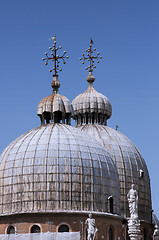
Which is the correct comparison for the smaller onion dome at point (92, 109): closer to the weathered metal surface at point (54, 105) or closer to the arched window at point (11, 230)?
the weathered metal surface at point (54, 105)

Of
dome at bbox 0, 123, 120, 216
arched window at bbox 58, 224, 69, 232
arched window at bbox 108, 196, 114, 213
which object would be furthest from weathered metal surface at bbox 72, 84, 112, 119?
arched window at bbox 58, 224, 69, 232

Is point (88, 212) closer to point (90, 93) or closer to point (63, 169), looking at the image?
point (63, 169)

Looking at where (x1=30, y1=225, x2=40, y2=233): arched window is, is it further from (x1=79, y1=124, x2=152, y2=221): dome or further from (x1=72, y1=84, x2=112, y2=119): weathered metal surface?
(x1=72, y1=84, x2=112, y2=119): weathered metal surface

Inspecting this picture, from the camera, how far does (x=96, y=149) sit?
69375mm

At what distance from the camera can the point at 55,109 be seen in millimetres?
72250

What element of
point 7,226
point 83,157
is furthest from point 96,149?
point 7,226

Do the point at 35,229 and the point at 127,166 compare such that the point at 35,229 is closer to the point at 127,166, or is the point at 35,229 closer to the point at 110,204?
the point at 110,204

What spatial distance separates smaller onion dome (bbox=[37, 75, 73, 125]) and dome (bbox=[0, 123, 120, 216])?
10.7 ft

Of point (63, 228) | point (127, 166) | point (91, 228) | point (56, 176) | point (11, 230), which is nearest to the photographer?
point (91, 228)

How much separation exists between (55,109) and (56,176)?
928 centimetres

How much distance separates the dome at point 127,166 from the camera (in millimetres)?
77062

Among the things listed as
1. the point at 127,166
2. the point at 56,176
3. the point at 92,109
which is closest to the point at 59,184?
the point at 56,176

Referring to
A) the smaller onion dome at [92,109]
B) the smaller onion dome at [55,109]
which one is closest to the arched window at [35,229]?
the smaller onion dome at [55,109]

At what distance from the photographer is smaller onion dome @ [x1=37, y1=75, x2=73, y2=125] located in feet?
237
